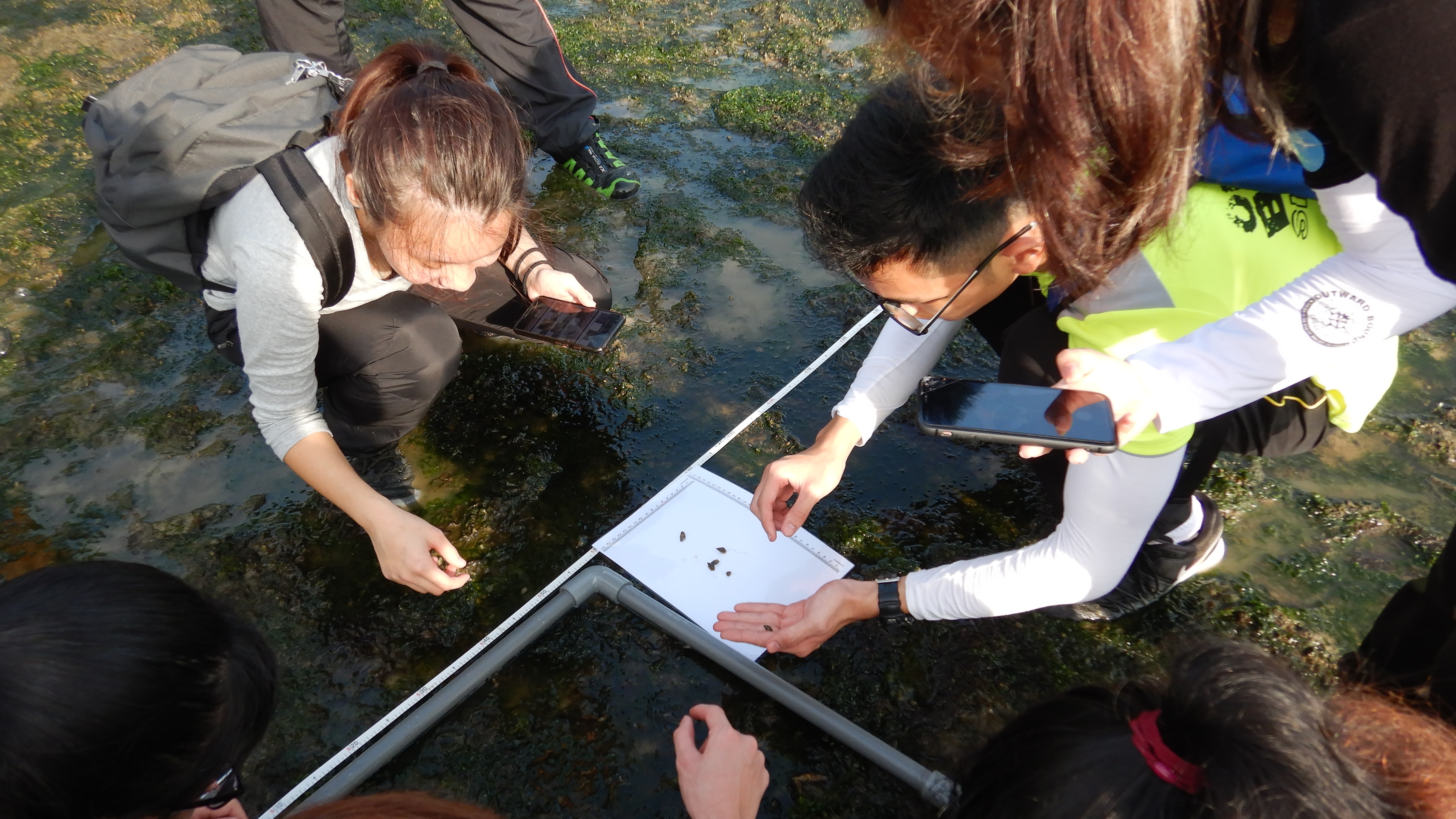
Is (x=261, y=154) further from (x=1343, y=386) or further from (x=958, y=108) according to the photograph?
(x=1343, y=386)

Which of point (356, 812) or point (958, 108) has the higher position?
point (958, 108)

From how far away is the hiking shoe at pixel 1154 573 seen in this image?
1675 millimetres

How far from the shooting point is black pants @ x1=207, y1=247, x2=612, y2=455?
180 centimetres

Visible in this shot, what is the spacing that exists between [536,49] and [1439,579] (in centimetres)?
278

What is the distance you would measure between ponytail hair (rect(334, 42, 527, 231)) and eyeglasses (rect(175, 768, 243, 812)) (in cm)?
96

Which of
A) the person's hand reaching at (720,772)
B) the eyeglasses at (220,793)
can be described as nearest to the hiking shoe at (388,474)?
the eyeglasses at (220,793)

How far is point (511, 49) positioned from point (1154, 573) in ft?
8.28

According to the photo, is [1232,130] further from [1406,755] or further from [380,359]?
[380,359]

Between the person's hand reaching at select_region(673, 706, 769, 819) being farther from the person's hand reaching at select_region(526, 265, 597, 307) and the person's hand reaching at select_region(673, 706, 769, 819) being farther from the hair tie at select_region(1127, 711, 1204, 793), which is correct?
the person's hand reaching at select_region(526, 265, 597, 307)

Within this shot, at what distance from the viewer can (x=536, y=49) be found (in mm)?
2705

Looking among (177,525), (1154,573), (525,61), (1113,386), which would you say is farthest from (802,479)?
(525,61)

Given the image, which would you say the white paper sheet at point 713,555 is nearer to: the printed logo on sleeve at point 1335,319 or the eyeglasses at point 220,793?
the eyeglasses at point 220,793

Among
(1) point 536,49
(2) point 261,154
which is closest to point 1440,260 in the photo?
(2) point 261,154

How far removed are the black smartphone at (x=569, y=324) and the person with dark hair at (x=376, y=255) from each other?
32 centimetres
